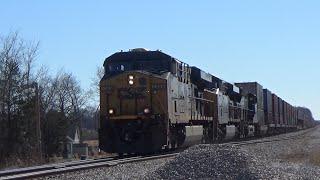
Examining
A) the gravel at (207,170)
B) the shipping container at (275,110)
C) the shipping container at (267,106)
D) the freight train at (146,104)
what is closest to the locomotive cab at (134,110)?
the freight train at (146,104)

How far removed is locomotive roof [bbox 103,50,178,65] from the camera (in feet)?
74.9

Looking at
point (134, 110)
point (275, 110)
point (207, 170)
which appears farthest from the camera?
point (275, 110)

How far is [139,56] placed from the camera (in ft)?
75.7

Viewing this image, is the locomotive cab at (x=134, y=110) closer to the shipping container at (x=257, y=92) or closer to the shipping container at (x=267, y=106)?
the shipping container at (x=257, y=92)

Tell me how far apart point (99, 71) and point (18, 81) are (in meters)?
31.8

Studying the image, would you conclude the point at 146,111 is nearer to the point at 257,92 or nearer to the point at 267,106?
the point at 257,92

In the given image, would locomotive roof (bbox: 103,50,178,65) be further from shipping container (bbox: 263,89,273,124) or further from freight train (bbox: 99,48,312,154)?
shipping container (bbox: 263,89,273,124)

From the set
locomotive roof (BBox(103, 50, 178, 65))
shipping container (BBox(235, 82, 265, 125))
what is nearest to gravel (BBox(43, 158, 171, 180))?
locomotive roof (BBox(103, 50, 178, 65))

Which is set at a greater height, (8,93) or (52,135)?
(8,93)

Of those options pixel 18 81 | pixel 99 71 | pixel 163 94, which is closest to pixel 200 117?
pixel 163 94

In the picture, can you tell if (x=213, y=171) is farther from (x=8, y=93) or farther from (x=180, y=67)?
(x=8, y=93)

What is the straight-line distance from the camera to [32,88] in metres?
39.2

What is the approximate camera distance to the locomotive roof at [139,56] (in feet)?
74.9

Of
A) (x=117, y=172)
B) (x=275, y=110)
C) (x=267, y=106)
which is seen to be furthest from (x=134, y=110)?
(x=275, y=110)
